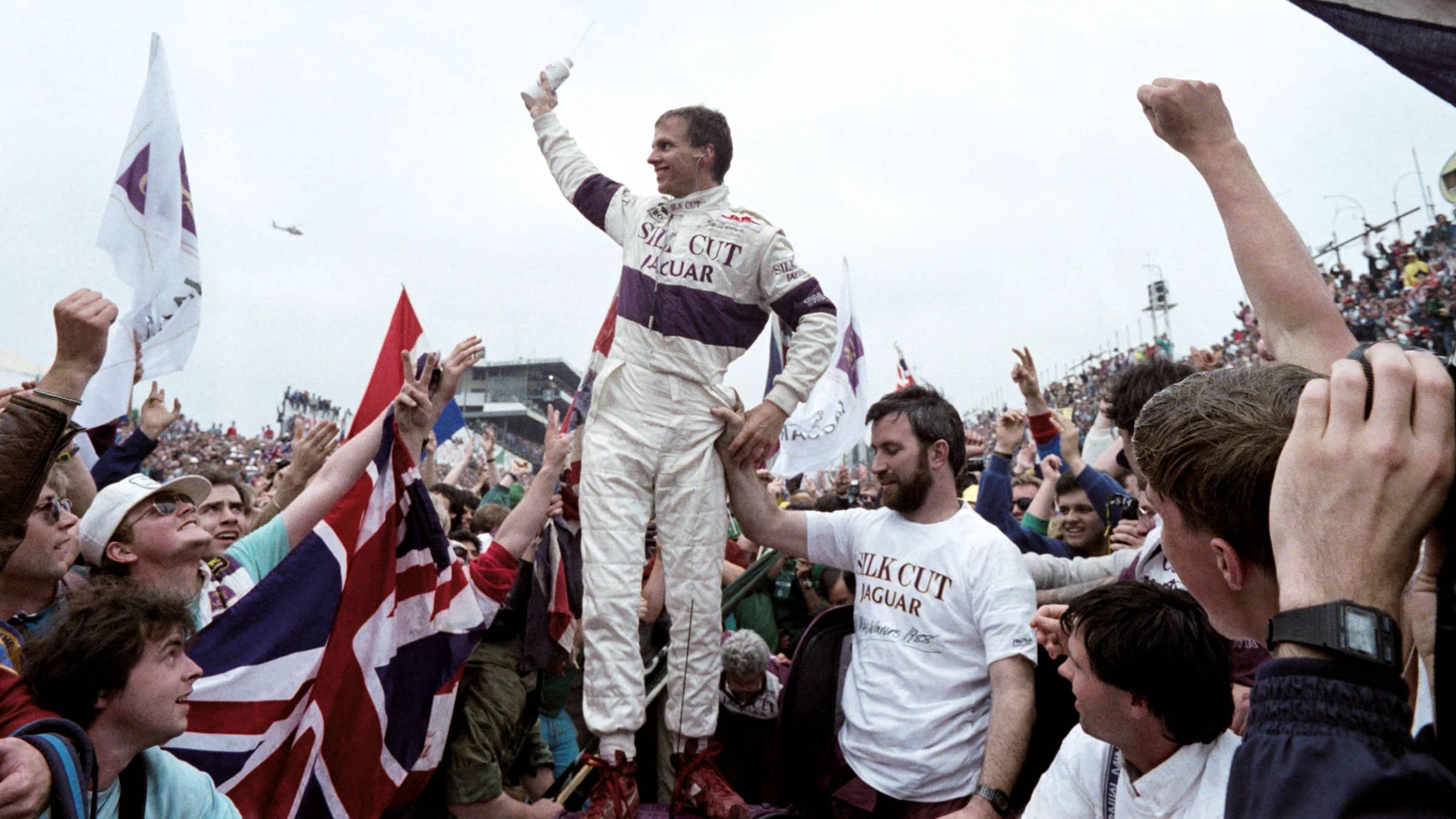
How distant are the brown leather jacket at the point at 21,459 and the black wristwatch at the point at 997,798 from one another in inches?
109

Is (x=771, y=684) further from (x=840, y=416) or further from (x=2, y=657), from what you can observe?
(x=840, y=416)

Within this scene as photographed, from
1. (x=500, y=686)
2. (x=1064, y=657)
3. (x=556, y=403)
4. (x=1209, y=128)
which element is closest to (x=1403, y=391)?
(x=1209, y=128)

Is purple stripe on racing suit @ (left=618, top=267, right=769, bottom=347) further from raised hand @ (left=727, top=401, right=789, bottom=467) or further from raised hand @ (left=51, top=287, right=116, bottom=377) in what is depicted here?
raised hand @ (left=51, top=287, right=116, bottom=377)

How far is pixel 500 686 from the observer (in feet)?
14.2

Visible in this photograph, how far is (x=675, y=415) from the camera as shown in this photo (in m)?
3.73

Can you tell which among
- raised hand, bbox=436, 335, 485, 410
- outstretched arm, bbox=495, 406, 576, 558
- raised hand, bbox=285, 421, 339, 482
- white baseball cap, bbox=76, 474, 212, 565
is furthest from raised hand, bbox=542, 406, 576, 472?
white baseball cap, bbox=76, 474, 212, 565

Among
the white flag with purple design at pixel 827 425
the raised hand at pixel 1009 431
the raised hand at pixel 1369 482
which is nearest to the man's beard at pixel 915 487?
the raised hand at pixel 1009 431

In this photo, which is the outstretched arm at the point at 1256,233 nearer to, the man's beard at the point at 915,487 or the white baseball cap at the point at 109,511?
the man's beard at the point at 915,487

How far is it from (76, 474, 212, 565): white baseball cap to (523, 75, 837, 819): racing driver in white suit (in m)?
1.52

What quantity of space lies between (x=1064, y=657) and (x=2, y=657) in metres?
3.18

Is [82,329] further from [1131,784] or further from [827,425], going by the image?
[827,425]

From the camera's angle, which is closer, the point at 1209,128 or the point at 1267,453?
the point at 1267,453

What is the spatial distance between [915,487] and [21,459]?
2.81 m

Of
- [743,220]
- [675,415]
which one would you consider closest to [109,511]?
[675,415]
